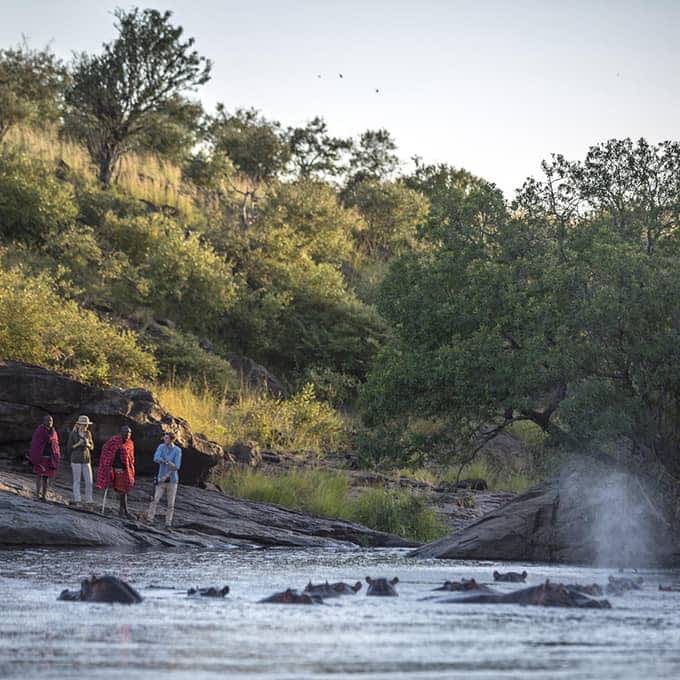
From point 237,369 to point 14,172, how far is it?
9.67 meters

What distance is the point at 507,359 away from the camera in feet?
79.7

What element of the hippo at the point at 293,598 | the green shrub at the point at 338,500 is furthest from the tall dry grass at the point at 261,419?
the hippo at the point at 293,598

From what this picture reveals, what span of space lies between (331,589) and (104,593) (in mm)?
2887

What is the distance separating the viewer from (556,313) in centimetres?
2378

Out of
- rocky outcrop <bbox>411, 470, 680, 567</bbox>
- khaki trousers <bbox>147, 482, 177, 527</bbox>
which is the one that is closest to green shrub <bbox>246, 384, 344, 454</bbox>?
khaki trousers <bbox>147, 482, 177, 527</bbox>

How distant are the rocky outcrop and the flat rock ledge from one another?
12.1 ft

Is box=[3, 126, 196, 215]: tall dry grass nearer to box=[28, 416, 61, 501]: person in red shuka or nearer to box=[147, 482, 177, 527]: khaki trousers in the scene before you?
box=[28, 416, 61, 501]: person in red shuka

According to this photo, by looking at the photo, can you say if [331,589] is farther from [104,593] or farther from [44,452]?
[44,452]

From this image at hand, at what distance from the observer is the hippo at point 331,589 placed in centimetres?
1672

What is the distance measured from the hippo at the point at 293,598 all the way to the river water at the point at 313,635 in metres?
0.25

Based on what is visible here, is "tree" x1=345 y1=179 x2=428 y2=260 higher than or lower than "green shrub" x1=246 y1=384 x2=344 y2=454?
higher

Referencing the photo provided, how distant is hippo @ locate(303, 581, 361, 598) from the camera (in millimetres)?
16719

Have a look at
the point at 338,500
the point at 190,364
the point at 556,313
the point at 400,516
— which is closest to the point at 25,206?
the point at 190,364

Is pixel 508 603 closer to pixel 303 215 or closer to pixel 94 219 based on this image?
pixel 94 219
